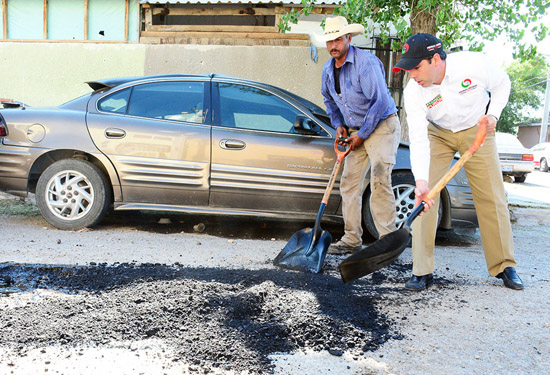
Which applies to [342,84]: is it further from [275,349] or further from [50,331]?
[50,331]

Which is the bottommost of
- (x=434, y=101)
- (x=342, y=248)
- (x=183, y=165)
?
(x=342, y=248)

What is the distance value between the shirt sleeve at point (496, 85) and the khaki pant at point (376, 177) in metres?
1.06

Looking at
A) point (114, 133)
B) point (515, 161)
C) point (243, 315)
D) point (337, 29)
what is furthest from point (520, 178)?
point (243, 315)

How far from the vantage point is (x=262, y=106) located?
18.0ft

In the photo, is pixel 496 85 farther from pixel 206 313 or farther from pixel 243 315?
pixel 206 313

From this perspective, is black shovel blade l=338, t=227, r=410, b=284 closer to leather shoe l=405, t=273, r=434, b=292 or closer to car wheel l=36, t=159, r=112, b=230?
leather shoe l=405, t=273, r=434, b=292

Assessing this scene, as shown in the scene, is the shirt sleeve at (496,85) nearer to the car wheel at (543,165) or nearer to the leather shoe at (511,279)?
the leather shoe at (511,279)

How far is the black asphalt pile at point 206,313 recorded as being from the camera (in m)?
2.60

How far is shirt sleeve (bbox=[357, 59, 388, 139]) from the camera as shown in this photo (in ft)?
14.7

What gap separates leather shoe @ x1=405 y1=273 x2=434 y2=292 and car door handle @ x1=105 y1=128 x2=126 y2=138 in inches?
129

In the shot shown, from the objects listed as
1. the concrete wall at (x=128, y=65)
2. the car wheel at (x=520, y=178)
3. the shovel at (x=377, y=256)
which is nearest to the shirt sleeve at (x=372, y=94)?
the shovel at (x=377, y=256)

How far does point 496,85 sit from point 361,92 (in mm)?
1238

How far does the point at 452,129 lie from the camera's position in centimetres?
390

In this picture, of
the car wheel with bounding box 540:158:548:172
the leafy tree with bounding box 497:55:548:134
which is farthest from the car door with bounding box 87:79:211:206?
the leafy tree with bounding box 497:55:548:134
